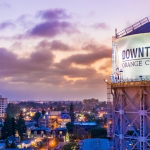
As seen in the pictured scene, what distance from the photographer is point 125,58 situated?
19.5 m

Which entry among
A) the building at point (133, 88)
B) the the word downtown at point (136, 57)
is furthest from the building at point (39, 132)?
the the word downtown at point (136, 57)

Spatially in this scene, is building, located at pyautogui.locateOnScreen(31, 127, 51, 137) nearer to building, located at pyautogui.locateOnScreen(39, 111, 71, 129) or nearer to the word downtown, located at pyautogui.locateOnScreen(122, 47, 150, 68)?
building, located at pyautogui.locateOnScreen(39, 111, 71, 129)

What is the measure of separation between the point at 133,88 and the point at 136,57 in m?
2.39

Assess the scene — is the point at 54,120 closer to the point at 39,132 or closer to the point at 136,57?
the point at 39,132

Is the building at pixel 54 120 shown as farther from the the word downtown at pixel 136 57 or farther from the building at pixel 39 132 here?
the the word downtown at pixel 136 57

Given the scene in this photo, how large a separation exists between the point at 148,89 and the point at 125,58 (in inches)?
121

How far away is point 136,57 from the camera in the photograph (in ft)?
61.2

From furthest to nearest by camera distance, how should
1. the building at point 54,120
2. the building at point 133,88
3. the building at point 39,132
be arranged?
the building at point 54,120 < the building at point 39,132 < the building at point 133,88

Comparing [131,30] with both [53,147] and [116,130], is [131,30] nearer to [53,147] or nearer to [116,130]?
[116,130]

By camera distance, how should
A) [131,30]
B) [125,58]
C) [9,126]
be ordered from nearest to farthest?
[125,58], [131,30], [9,126]

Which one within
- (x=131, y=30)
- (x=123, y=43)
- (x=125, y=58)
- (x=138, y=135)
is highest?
(x=131, y=30)

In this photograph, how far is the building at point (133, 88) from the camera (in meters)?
18.0

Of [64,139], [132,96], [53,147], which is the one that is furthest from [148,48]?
[64,139]

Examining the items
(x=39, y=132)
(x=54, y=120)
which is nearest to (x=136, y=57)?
(x=39, y=132)
